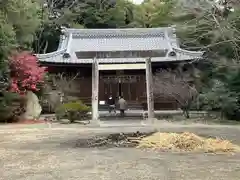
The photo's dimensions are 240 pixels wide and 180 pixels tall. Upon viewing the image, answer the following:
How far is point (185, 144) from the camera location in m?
10.0

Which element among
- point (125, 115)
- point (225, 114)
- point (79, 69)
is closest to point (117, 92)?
point (79, 69)

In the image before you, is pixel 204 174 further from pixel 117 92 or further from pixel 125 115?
pixel 117 92

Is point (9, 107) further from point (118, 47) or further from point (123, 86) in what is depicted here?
point (118, 47)

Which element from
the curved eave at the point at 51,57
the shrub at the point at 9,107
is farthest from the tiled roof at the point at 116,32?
the shrub at the point at 9,107

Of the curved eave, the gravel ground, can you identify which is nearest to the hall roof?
the curved eave

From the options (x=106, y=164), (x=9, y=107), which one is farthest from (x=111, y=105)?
(x=106, y=164)

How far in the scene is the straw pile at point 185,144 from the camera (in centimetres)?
971

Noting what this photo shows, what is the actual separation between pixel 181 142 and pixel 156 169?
121 inches

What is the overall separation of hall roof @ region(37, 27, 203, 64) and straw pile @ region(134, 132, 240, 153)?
661 inches

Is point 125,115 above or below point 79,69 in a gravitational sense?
below

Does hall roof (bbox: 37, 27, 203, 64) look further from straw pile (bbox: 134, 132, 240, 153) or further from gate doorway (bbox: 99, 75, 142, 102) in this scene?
straw pile (bbox: 134, 132, 240, 153)

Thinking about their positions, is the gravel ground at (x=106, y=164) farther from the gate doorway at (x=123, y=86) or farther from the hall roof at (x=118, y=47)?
the gate doorway at (x=123, y=86)

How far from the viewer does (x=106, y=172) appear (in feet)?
22.7

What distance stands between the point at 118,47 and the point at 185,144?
2074 cm
